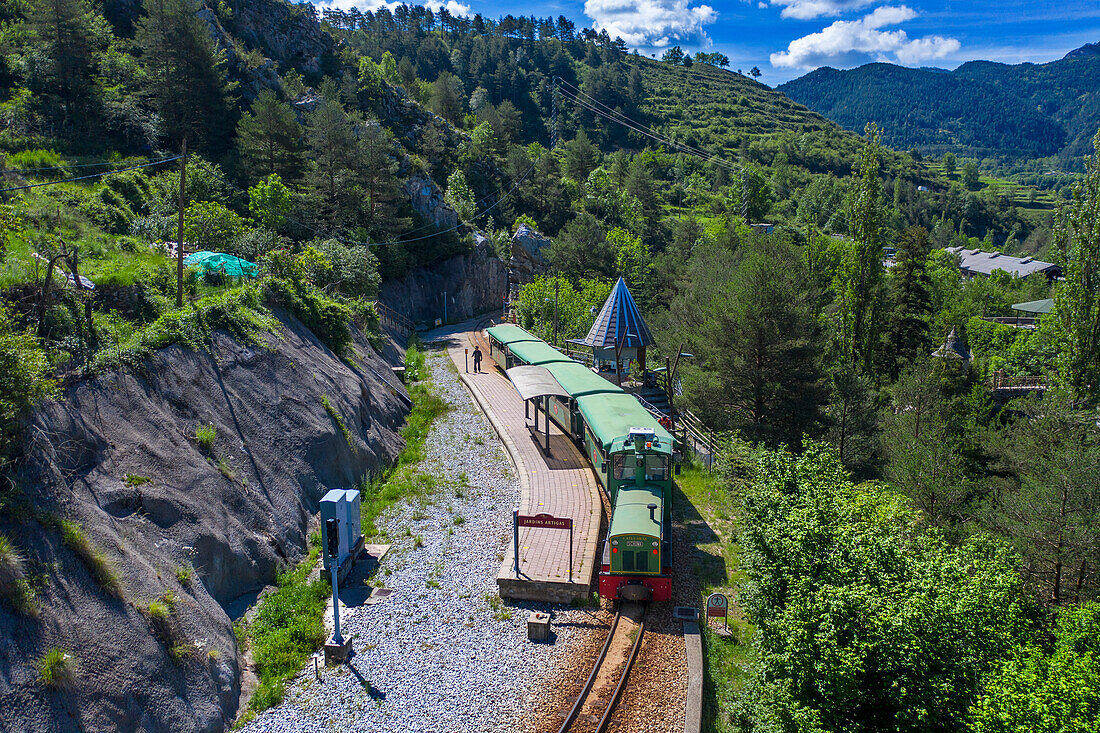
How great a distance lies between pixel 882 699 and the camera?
10219 mm

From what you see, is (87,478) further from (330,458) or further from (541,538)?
(541,538)

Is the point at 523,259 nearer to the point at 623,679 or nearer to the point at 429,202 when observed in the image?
the point at 429,202

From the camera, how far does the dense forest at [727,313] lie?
34.2ft

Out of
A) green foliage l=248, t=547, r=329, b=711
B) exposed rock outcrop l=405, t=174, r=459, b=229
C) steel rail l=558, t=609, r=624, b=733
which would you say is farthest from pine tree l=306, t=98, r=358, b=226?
steel rail l=558, t=609, r=624, b=733

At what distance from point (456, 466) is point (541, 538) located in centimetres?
664

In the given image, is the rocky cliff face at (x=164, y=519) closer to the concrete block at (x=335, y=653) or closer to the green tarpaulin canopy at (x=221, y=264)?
the concrete block at (x=335, y=653)

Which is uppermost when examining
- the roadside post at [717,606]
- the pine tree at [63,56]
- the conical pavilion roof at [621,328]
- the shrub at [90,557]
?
the pine tree at [63,56]

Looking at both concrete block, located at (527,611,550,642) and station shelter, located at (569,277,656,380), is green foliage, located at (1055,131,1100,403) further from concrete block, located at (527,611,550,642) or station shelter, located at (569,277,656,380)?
concrete block, located at (527,611,550,642)

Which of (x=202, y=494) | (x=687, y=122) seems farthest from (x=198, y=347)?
(x=687, y=122)

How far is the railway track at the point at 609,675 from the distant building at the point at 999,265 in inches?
3944

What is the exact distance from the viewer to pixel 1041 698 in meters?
8.58

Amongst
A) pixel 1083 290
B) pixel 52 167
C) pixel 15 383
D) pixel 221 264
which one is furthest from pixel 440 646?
pixel 52 167

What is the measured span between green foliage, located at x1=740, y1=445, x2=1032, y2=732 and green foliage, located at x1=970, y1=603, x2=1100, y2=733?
0.57 m

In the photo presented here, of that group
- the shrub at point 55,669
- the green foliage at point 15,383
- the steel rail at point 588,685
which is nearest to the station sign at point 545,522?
the steel rail at point 588,685
